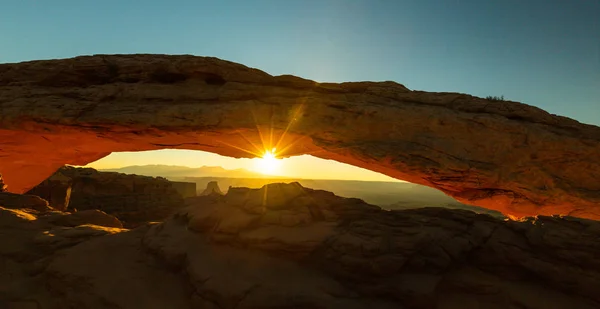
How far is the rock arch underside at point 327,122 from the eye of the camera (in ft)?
31.2

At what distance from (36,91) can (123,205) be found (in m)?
13.0

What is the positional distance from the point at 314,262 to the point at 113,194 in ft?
72.2

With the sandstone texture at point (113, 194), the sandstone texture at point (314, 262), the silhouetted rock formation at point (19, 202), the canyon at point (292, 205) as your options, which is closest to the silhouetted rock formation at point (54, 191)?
the sandstone texture at point (113, 194)

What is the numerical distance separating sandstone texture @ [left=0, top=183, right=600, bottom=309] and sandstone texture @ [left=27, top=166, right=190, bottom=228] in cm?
1381

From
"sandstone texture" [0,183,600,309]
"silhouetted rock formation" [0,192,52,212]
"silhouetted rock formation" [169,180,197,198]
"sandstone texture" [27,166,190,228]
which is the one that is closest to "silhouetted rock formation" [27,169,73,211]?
"sandstone texture" [27,166,190,228]

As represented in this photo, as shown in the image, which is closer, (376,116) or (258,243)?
(258,243)

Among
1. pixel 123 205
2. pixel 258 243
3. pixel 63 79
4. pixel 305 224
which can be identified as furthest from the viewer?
pixel 123 205

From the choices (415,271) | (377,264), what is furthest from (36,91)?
(415,271)

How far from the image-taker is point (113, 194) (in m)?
22.4

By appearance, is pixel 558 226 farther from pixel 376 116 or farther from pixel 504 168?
pixel 376 116

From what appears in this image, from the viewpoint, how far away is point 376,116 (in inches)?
403

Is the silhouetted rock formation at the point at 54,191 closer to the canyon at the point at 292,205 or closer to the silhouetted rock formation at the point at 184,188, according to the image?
the canyon at the point at 292,205

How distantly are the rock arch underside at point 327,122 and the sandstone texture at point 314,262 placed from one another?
3.08m

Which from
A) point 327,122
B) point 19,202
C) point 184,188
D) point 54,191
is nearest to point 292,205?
point 327,122
